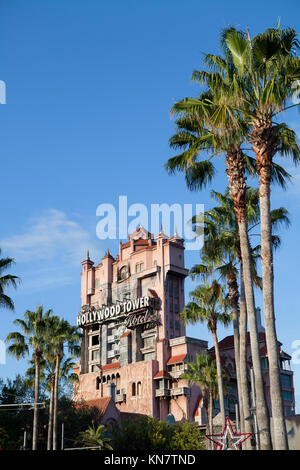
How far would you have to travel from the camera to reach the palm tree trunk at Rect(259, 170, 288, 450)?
18.6 meters

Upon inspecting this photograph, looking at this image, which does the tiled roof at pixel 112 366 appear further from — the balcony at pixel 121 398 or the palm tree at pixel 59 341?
the palm tree at pixel 59 341

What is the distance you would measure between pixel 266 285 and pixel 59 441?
43332 millimetres

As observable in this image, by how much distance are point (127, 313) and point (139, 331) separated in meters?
3.19

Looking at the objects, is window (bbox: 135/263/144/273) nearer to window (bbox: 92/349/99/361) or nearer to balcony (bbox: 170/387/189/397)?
window (bbox: 92/349/99/361)

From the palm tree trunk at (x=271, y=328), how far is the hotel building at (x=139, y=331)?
5792 cm

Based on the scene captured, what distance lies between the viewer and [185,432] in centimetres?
5422

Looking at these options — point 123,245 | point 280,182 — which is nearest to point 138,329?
point 123,245

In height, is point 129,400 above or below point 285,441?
above

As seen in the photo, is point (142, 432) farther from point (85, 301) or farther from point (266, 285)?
point (85, 301)

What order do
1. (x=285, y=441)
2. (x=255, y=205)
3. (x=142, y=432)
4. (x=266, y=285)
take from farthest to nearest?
(x=142, y=432)
(x=255, y=205)
(x=266, y=285)
(x=285, y=441)

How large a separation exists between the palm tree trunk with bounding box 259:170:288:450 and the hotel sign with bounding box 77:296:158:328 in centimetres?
6274

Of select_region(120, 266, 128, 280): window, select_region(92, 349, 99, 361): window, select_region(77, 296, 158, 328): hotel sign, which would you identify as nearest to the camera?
select_region(77, 296, 158, 328): hotel sign

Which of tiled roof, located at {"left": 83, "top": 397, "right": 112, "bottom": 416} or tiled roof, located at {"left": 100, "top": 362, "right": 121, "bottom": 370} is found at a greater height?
tiled roof, located at {"left": 100, "top": 362, "right": 121, "bottom": 370}

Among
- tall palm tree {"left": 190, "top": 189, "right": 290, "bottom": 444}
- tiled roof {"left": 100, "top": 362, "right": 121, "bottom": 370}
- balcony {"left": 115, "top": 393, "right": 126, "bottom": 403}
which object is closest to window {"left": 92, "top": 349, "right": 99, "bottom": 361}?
tiled roof {"left": 100, "top": 362, "right": 121, "bottom": 370}
